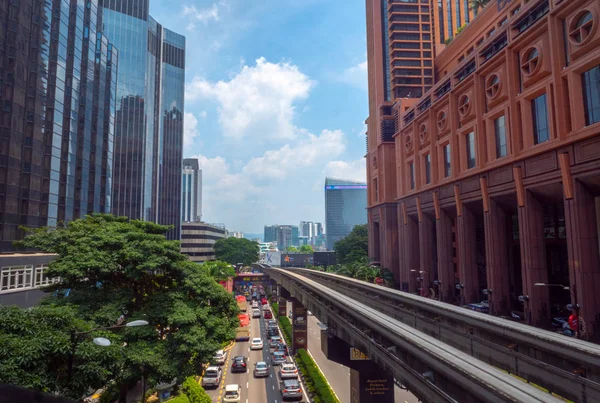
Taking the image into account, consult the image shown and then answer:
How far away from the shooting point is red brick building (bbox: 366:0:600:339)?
3133 cm

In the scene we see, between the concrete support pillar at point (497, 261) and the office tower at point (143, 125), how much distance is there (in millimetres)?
75592

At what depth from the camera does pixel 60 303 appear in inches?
878

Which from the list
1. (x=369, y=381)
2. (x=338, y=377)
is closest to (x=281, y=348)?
(x=338, y=377)

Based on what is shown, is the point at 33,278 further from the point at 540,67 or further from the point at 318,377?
the point at 540,67

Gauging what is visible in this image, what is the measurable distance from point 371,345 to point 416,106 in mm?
51223

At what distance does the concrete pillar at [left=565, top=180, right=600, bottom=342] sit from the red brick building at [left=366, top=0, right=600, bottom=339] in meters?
0.08

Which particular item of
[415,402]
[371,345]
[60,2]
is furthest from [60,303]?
[60,2]

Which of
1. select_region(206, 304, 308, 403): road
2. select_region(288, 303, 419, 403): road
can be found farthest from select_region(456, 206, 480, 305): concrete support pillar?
select_region(206, 304, 308, 403): road

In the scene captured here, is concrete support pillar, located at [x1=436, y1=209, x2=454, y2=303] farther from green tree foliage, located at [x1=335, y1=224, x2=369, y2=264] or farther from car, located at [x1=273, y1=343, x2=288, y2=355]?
green tree foliage, located at [x1=335, y1=224, x2=369, y2=264]

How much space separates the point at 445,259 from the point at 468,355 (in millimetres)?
43146

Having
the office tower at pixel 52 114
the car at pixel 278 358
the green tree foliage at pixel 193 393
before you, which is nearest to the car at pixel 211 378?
the car at pixel 278 358

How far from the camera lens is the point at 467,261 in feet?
160

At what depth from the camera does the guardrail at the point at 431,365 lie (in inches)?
417

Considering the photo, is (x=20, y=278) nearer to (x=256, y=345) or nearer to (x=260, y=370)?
(x=260, y=370)
